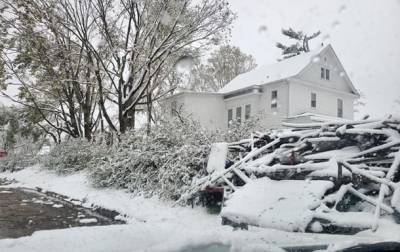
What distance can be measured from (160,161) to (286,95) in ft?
50.3

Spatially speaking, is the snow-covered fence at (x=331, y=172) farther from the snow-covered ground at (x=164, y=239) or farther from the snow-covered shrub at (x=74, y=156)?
the snow-covered shrub at (x=74, y=156)

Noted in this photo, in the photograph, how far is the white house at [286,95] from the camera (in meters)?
22.6

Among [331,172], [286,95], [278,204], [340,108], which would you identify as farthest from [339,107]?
[278,204]

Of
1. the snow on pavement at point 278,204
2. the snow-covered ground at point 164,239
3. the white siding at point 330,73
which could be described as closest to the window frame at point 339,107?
the white siding at point 330,73

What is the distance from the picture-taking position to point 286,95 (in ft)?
73.3

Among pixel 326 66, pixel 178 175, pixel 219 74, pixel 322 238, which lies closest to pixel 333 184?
pixel 322 238

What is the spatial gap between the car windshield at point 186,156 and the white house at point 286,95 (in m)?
0.10

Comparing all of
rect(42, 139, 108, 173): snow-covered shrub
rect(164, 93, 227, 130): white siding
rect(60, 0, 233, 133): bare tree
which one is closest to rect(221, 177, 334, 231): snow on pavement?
rect(42, 139, 108, 173): snow-covered shrub

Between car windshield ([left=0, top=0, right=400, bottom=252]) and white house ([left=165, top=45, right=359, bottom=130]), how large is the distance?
104mm

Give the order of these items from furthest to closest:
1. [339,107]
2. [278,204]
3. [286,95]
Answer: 1. [339,107]
2. [286,95]
3. [278,204]

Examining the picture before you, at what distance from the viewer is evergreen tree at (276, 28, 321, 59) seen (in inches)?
1022

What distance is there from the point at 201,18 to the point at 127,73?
406 centimetres

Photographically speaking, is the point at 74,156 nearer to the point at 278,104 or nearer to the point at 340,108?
the point at 278,104

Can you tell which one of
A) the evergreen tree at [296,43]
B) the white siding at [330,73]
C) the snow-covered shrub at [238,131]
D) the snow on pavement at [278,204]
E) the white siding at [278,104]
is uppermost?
the evergreen tree at [296,43]
